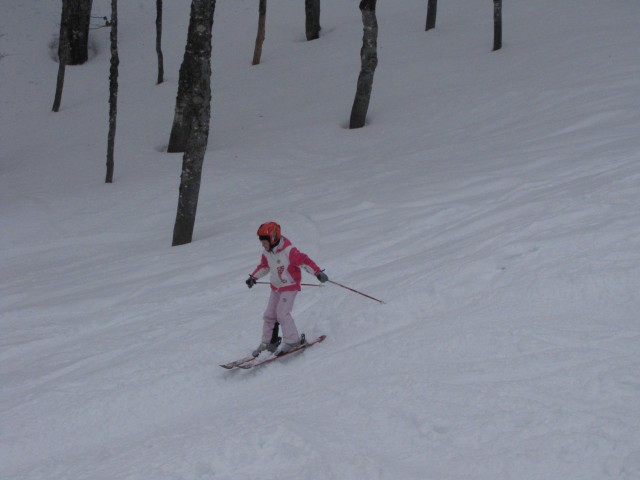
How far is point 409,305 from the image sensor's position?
7.63 meters

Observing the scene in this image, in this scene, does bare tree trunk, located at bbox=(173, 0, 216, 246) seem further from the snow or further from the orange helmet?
the orange helmet

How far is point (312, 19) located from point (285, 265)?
2095 cm

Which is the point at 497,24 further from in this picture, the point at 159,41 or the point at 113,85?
the point at 113,85

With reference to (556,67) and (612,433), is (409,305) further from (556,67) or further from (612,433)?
A: (556,67)

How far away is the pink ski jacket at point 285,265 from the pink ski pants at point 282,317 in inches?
3.4

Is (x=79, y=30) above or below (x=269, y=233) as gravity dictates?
below

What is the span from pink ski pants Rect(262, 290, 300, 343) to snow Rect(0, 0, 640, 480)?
0.32 metres

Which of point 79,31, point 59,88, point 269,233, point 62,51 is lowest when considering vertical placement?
point 59,88

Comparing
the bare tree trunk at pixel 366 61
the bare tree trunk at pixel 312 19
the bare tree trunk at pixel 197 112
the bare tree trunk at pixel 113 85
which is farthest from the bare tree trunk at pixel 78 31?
the bare tree trunk at pixel 197 112

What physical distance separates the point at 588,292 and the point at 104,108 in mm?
19125

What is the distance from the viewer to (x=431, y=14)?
79.6ft

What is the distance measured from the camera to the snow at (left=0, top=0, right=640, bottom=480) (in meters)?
5.27

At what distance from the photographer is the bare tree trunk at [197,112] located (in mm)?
11617

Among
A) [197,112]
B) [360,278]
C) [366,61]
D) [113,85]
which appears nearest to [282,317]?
[360,278]
